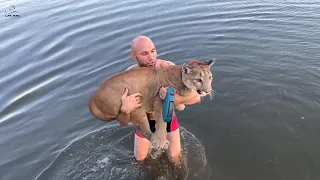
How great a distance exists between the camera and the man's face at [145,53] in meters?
5.89

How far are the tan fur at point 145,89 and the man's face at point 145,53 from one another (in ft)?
0.86

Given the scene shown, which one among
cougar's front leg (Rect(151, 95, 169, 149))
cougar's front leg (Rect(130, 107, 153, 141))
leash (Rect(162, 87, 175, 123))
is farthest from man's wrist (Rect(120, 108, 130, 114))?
leash (Rect(162, 87, 175, 123))

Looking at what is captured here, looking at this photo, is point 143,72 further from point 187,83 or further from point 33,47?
point 33,47

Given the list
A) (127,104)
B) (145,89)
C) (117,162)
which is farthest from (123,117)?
(117,162)

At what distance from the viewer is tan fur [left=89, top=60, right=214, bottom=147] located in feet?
18.4

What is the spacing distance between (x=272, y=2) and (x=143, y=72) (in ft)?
31.8

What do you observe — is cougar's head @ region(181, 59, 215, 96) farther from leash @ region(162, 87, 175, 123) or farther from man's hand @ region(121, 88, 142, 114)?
man's hand @ region(121, 88, 142, 114)

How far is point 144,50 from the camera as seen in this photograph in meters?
5.93

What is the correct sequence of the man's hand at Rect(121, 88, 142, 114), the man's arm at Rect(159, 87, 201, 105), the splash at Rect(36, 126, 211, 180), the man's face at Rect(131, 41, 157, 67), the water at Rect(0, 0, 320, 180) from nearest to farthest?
the man's hand at Rect(121, 88, 142, 114), the man's arm at Rect(159, 87, 201, 105), the man's face at Rect(131, 41, 157, 67), the splash at Rect(36, 126, 211, 180), the water at Rect(0, 0, 320, 180)

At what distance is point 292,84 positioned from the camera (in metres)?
8.72

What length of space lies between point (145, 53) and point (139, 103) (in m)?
0.85

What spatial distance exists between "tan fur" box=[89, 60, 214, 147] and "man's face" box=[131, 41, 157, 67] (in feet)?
0.86

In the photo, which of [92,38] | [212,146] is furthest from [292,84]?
[92,38]

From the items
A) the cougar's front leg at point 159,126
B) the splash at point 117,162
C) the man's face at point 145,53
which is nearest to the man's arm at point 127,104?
the cougar's front leg at point 159,126
